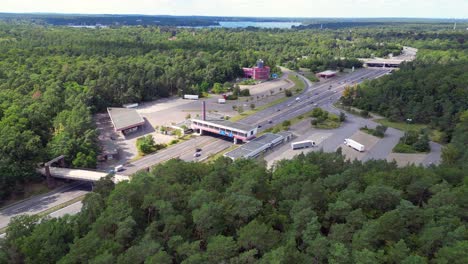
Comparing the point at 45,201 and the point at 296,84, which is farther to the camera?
the point at 296,84

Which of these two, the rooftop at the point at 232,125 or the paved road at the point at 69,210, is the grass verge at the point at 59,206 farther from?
the rooftop at the point at 232,125

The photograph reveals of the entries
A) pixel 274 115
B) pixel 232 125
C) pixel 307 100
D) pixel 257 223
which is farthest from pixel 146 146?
pixel 307 100

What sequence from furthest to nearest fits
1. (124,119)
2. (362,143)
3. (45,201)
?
(124,119) < (362,143) < (45,201)

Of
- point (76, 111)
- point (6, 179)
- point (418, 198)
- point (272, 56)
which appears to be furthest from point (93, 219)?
point (272, 56)

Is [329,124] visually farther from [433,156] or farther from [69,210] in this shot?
[69,210]

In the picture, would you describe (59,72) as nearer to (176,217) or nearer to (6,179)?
(6,179)

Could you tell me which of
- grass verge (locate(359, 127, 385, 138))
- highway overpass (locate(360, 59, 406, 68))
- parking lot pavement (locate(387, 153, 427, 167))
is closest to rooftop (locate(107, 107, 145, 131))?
grass verge (locate(359, 127, 385, 138))

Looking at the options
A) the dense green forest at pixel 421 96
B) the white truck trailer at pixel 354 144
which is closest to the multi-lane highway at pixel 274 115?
the dense green forest at pixel 421 96
